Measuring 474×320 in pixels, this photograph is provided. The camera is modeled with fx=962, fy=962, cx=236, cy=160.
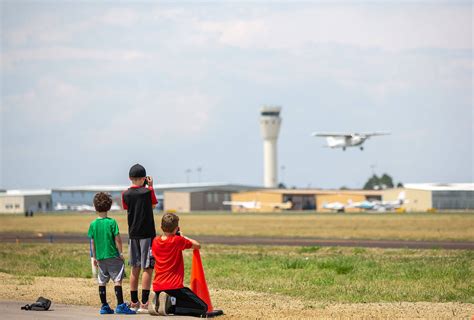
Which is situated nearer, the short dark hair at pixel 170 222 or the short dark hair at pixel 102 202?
the short dark hair at pixel 170 222

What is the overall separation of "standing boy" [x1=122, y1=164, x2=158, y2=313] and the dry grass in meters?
1.52

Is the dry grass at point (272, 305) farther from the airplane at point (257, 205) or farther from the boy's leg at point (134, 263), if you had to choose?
the airplane at point (257, 205)

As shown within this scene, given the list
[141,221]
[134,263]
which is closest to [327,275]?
[134,263]

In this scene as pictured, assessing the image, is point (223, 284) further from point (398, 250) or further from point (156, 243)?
point (398, 250)

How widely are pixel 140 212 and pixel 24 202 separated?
156941mm

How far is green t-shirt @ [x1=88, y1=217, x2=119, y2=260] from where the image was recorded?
50.0 ft

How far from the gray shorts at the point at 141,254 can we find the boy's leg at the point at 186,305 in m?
0.82

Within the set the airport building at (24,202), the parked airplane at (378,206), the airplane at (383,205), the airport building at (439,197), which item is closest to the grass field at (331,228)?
the airport building at (439,197)

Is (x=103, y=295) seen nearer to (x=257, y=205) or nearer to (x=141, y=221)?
(x=141, y=221)

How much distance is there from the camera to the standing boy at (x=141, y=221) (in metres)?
15.5

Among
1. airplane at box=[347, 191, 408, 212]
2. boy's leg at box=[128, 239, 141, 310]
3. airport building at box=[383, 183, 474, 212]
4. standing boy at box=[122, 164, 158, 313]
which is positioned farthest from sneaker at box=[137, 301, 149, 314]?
airplane at box=[347, 191, 408, 212]

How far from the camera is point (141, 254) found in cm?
1555

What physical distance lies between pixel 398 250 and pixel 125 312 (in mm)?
25173

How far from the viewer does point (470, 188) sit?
11794 centimetres
